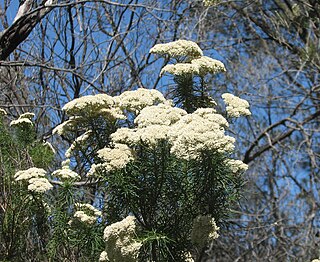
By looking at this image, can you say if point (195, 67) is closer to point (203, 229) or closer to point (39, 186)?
point (203, 229)

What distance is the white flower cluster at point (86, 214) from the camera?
12.0 feet

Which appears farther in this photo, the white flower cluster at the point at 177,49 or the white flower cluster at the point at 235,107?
the white flower cluster at the point at 177,49

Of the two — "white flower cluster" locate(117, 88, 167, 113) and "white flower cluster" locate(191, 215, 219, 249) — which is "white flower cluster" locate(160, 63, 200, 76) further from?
"white flower cluster" locate(191, 215, 219, 249)

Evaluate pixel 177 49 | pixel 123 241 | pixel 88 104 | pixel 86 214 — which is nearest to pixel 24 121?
pixel 86 214

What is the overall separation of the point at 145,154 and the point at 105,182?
0.26 m

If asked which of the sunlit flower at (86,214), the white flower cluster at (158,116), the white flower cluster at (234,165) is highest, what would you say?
the white flower cluster at (158,116)

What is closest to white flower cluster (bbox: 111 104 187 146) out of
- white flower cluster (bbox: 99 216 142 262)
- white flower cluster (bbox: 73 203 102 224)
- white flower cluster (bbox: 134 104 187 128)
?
white flower cluster (bbox: 134 104 187 128)

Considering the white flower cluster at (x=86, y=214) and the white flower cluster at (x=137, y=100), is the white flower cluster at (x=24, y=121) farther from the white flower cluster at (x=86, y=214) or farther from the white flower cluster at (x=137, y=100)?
the white flower cluster at (x=137, y=100)

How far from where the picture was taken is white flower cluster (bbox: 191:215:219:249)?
3131 millimetres

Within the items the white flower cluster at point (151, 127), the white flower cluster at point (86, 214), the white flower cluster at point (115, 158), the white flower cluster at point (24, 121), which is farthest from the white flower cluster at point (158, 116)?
the white flower cluster at point (24, 121)

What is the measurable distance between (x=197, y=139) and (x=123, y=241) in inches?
23.0

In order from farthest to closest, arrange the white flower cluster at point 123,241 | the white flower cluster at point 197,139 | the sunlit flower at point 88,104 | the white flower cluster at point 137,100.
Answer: the white flower cluster at point 137,100, the sunlit flower at point 88,104, the white flower cluster at point 123,241, the white flower cluster at point 197,139

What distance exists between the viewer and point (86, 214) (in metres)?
3.88

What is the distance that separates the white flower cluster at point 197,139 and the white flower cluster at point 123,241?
41 cm
